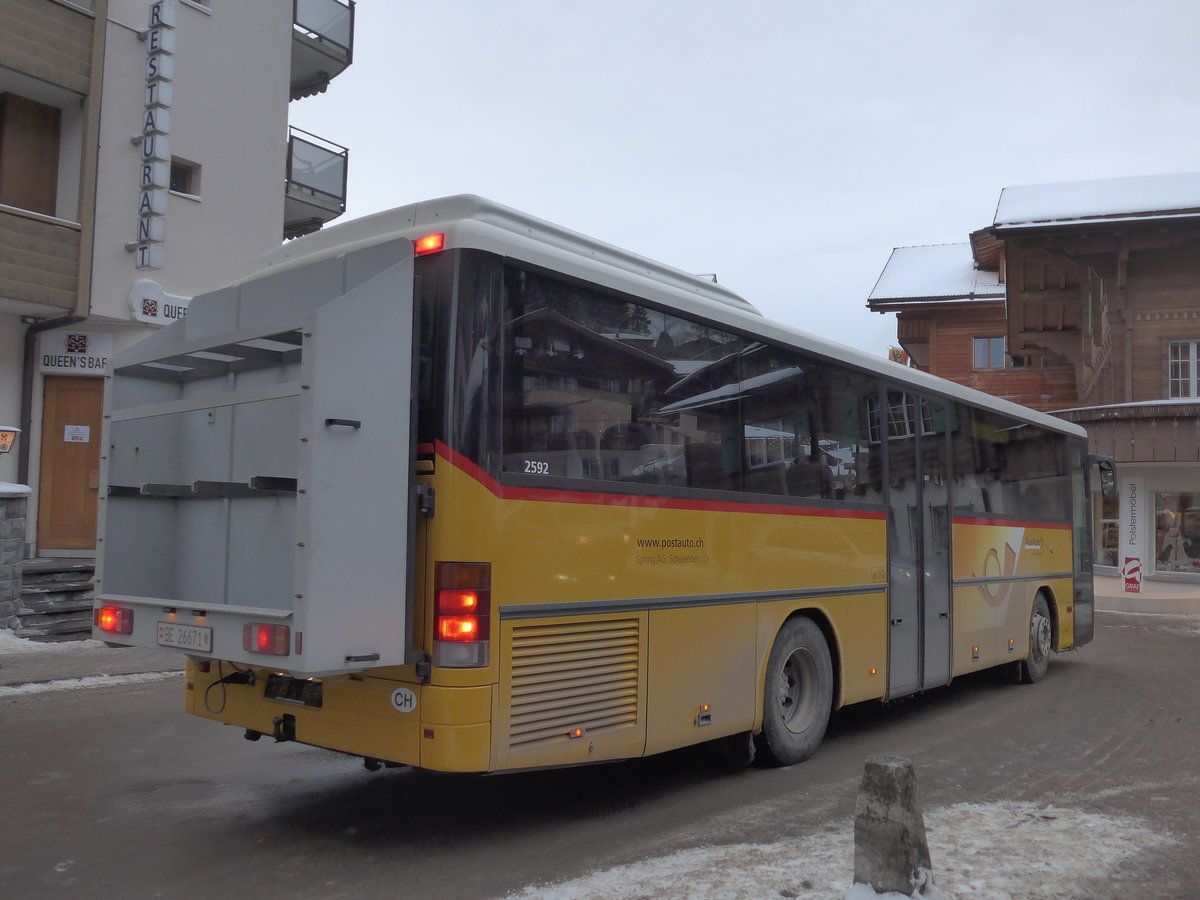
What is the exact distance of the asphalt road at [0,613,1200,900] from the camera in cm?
498

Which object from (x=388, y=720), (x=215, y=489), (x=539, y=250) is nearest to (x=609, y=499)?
(x=539, y=250)

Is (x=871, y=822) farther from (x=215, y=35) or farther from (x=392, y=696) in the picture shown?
(x=215, y=35)

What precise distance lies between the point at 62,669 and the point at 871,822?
9.40 m

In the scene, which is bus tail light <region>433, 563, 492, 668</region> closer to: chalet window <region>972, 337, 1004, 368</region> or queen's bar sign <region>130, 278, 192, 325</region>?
queen's bar sign <region>130, 278, 192, 325</region>

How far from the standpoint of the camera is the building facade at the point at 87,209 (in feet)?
49.8

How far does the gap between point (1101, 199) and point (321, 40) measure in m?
19.8

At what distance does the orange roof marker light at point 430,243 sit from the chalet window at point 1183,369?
85.2 feet

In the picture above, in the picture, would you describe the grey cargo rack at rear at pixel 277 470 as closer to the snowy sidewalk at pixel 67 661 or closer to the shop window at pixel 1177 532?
the snowy sidewalk at pixel 67 661

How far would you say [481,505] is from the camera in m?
5.02

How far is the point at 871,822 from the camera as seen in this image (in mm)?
4375

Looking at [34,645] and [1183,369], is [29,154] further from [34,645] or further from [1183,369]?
[1183,369]

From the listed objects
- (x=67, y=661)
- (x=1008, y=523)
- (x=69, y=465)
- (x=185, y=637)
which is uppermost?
(x=69, y=465)

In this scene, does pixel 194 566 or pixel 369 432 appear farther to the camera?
pixel 194 566

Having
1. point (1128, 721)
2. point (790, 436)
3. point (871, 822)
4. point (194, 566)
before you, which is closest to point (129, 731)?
point (194, 566)
